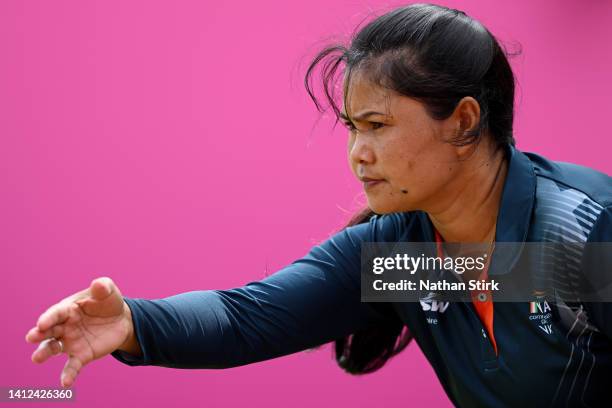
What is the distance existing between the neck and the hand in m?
0.48

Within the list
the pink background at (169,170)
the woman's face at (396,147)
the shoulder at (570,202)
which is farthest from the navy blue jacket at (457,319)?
the pink background at (169,170)

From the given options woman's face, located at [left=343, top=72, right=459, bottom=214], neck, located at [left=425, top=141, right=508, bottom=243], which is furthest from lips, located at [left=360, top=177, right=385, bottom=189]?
neck, located at [left=425, top=141, right=508, bottom=243]

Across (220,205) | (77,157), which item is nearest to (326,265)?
(220,205)

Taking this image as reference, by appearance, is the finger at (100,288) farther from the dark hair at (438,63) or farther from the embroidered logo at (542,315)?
the embroidered logo at (542,315)

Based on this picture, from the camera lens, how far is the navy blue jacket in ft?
3.66

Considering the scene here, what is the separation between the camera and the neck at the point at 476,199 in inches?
46.6

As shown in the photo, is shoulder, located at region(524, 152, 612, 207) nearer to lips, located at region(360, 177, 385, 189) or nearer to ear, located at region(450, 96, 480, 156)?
ear, located at region(450, 96, 480, 156)

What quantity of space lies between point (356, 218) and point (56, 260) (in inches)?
30.2

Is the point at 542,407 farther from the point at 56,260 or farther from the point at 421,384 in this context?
the point at 56,260

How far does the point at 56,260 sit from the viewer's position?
1821mm

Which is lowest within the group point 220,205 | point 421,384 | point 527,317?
point 421,384

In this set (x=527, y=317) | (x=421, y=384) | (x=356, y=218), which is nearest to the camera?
(x=527, y=317)

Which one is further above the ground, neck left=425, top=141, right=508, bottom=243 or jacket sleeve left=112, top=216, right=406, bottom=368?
neck left=425, top=141, right=508, bottom=243

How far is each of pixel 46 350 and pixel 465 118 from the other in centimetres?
63
